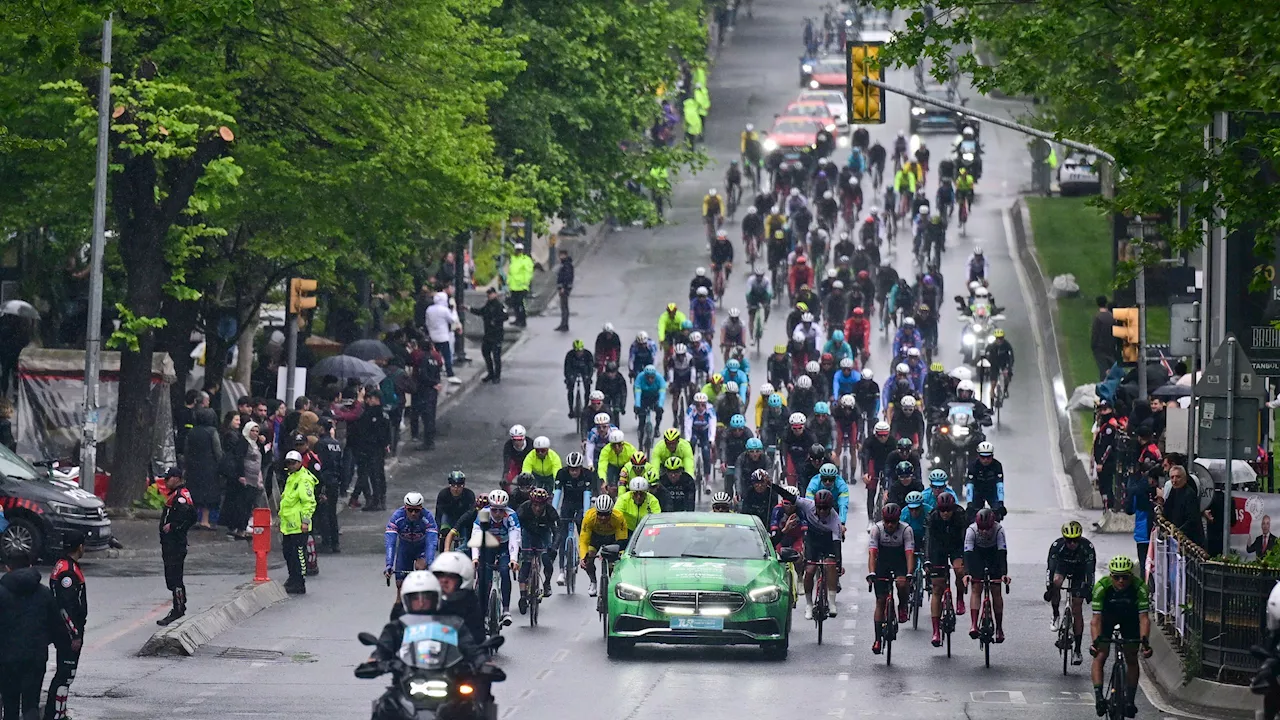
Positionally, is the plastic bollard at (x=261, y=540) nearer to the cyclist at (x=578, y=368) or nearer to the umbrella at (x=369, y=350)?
the umbrella at (x=369, y=350)

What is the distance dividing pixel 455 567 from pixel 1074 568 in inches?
325

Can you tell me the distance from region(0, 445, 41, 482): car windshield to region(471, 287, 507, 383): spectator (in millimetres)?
14194

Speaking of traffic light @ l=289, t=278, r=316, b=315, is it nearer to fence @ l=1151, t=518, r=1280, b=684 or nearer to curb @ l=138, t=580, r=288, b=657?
curb @ l=138, t=580, r=288, b=657

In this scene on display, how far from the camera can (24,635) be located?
15977 millimetres

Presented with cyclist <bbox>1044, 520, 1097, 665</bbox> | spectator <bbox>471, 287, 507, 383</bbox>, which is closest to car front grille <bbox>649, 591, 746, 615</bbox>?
cyclist <bbox>1044, 520, 1097, 665</bbox>

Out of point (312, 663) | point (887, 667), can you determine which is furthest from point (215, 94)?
point (887, 667)

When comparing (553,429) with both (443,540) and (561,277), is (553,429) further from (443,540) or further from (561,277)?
(443,540)

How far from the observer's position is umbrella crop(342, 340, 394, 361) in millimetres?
37031

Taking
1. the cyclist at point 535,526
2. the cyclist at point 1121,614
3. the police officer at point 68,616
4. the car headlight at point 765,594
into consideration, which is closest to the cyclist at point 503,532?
the cyclist at point 535,526

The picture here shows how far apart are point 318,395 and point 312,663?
13497 millimetres

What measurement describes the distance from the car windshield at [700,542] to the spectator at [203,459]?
350 inches

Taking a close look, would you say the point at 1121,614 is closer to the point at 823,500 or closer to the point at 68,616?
the point at 823,500

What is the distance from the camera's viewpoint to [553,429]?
3947cm

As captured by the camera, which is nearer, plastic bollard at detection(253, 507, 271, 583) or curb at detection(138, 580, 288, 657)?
curb at detection(138, 580, 288, 657)
